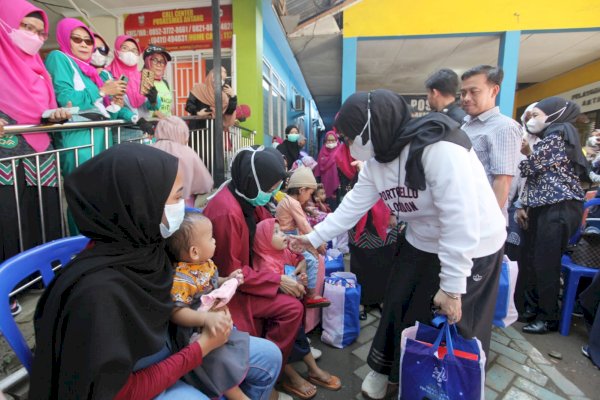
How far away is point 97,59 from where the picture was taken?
297 cm

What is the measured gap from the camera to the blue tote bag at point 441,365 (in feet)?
4.68

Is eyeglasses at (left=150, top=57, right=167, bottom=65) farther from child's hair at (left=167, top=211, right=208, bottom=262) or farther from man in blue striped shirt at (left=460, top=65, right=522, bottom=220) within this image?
man in blue striped shirt at (left=460, top=65, right=522, bottom=220)

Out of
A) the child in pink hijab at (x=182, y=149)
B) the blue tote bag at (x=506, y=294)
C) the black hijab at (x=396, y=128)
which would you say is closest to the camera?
the black hijab at (x=396, y=128)

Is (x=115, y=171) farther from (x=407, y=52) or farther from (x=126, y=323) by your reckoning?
(x=407, y=52)

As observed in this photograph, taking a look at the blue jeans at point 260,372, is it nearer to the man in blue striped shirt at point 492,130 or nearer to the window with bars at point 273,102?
the man in blue striped shirt at point 492,130

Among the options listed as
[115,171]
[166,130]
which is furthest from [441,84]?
[115,171]

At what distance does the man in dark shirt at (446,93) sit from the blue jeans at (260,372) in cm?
235

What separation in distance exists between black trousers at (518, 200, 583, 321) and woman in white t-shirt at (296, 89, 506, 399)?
1423mm

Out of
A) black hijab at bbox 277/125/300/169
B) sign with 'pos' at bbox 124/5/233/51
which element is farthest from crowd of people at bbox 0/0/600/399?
sign with 'pos' at bbox 124/5/233/51

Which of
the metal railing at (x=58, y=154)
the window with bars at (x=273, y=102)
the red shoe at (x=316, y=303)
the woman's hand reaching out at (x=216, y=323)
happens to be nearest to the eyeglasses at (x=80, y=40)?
the metal railing at (x=58, y=154)

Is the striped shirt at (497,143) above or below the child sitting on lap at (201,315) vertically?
above

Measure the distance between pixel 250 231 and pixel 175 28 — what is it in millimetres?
5953

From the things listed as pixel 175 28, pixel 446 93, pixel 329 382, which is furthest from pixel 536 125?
pixel 175 28

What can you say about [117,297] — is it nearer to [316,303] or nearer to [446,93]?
[316,303]
